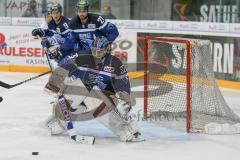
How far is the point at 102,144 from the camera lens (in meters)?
4.86

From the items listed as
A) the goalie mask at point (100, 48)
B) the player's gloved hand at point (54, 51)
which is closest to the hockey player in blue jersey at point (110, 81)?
the goalie mask at point (100, 48)

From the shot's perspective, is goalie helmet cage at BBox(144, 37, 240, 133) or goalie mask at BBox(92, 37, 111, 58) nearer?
goalie mask at BBox(92, 37, 111, 58)

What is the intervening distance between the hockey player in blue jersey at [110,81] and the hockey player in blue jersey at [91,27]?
0.43 meters

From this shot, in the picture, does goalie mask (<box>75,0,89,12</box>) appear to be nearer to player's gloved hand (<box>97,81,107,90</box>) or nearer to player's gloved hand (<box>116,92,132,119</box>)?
player's gloved hand (<box>97,81,107,90</box>)

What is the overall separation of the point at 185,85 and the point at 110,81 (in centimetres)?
94

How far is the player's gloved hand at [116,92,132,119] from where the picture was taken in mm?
4879

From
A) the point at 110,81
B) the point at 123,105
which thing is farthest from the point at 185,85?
the point at 123,105

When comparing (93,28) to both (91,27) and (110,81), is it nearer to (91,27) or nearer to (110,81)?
(91,27)

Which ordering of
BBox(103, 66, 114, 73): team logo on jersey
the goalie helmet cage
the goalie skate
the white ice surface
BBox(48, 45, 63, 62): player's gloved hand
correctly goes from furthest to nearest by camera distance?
BBox(48, 45, 63, 62): player's gloved hand
the goalie helmet cage
the goalie skate
BBox(103, 66, 114, 73): team logo on jersey
the white ice surface

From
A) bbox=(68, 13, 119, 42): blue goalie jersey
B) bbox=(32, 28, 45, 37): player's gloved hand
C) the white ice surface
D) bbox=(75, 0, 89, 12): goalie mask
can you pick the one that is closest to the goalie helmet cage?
the white ice surface

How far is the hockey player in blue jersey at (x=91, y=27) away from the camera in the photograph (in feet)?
18.3

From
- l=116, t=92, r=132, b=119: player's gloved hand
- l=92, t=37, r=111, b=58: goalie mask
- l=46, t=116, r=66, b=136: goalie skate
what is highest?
l=92, t=37, r=111, b=58: goalie mask

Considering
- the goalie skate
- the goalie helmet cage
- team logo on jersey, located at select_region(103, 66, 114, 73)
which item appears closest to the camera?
team logo on jersey, located at select_region(103, 66, 114, 73)

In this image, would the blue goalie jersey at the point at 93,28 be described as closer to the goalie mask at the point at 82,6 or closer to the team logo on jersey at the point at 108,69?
the goalie mask at the point at 82,6
